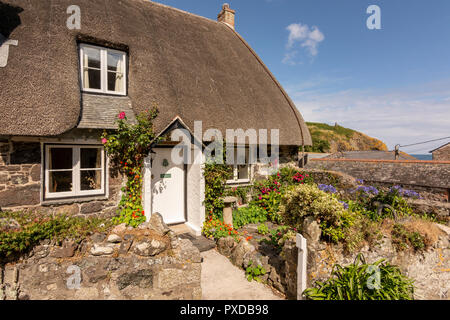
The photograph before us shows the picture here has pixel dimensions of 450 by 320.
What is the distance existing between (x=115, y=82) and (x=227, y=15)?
24.2 ft

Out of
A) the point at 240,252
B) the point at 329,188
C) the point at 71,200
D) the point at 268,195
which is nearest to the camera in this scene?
the point at 240,252

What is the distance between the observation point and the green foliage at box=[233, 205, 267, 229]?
23.4ft

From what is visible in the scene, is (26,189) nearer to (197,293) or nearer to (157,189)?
(157,189)

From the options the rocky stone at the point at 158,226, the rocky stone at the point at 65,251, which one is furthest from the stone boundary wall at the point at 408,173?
the rocky stone at the point at 65,251

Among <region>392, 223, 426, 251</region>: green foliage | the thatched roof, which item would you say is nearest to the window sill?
the thatched roof

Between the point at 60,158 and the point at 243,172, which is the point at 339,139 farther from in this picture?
the point at 60,158

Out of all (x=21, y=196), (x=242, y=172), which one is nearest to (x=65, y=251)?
(x=21, y=196)

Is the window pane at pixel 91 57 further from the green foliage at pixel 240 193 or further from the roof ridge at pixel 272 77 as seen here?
the roof ridge at pixel 272 77

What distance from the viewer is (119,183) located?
5973 millimetres

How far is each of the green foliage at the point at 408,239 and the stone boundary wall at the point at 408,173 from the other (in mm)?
5830

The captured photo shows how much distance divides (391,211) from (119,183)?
6.67 m

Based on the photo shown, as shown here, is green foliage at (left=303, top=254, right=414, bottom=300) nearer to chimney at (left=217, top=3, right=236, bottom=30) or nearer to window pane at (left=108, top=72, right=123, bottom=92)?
window pane at (left=108, top=72, right=123, bottom=92)

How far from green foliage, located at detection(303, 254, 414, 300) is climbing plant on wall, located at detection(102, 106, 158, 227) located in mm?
4173

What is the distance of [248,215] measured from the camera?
745 centimetres
